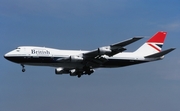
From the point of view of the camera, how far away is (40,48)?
66.9 m

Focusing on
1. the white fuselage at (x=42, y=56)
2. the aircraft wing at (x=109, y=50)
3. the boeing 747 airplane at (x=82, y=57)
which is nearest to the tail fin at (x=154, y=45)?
the boeing 747 airplane at (x=82, y=57)

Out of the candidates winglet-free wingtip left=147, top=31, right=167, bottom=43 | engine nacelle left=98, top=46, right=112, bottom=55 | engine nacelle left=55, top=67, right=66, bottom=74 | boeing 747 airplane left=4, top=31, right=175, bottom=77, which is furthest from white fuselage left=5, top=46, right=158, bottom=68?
winglet-free wingtip left=147, top=31, right=167, bottom=43

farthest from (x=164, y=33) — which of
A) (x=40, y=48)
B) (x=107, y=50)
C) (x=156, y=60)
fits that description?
(x=40, y=48)

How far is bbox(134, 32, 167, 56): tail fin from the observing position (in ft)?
247

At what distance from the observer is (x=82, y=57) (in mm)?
67562

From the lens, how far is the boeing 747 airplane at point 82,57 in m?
65.1

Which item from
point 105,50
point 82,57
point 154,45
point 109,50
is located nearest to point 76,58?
point 82,57

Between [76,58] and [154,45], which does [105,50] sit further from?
[154,45]

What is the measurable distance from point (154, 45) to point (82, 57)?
15828 mm

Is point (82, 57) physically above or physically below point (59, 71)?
above

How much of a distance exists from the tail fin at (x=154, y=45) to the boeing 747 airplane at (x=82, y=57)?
2.54ft

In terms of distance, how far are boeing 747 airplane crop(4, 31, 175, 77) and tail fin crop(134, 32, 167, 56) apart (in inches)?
30.5

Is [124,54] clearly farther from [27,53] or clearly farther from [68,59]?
[27,53]

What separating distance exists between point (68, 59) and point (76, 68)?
6.16 meters
